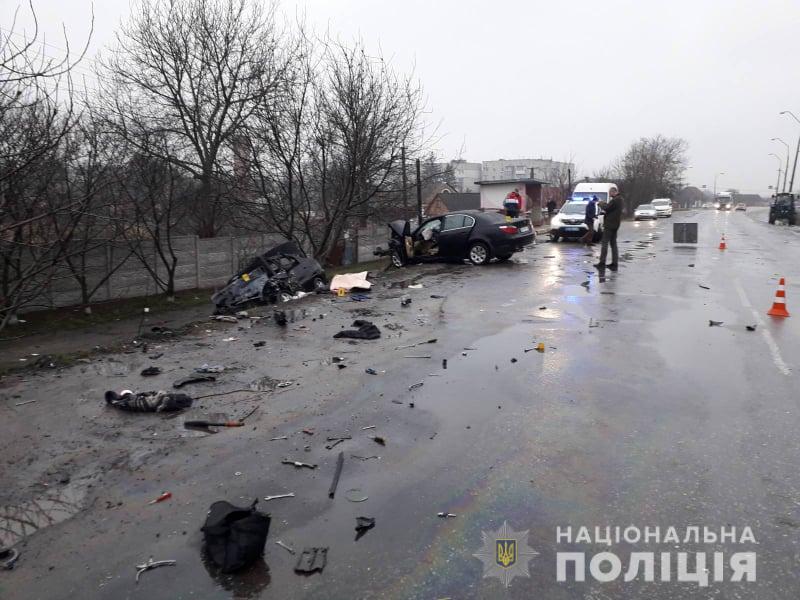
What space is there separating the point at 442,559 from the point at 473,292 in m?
9.06

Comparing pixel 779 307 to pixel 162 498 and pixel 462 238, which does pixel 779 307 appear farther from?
pixel 162 498

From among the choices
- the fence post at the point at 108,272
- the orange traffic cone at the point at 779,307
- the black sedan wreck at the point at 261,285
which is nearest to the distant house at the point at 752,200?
the orange traffic cone at the point at 779,307

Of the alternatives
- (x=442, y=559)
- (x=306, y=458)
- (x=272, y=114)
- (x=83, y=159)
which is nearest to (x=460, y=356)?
(x=306, y=458)

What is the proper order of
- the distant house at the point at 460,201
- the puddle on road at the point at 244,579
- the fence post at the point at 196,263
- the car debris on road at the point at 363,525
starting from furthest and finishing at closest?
the distant house at the point at 460,201 < the fence post at the point at 196,263 < the car debris on road at the point at 363,525 < the puddle on road at the point at 244,579

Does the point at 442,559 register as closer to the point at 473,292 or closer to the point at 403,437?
the point at 403,437

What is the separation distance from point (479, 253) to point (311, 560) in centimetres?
1371

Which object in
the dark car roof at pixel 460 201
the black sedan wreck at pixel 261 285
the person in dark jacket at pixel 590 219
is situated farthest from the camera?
the dark car roof at pixel 460 201

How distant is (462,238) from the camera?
16.4 m

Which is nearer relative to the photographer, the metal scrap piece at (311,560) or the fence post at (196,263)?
the metal scrap piece at (311,560)

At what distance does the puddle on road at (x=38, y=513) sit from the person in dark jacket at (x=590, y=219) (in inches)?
823

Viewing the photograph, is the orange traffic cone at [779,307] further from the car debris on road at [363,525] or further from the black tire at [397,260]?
the black tire at [397,260]

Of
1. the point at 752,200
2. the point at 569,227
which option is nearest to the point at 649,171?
the point at 569,227

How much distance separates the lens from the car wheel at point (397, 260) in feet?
57.4

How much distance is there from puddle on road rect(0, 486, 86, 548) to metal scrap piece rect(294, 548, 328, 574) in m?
1.65
